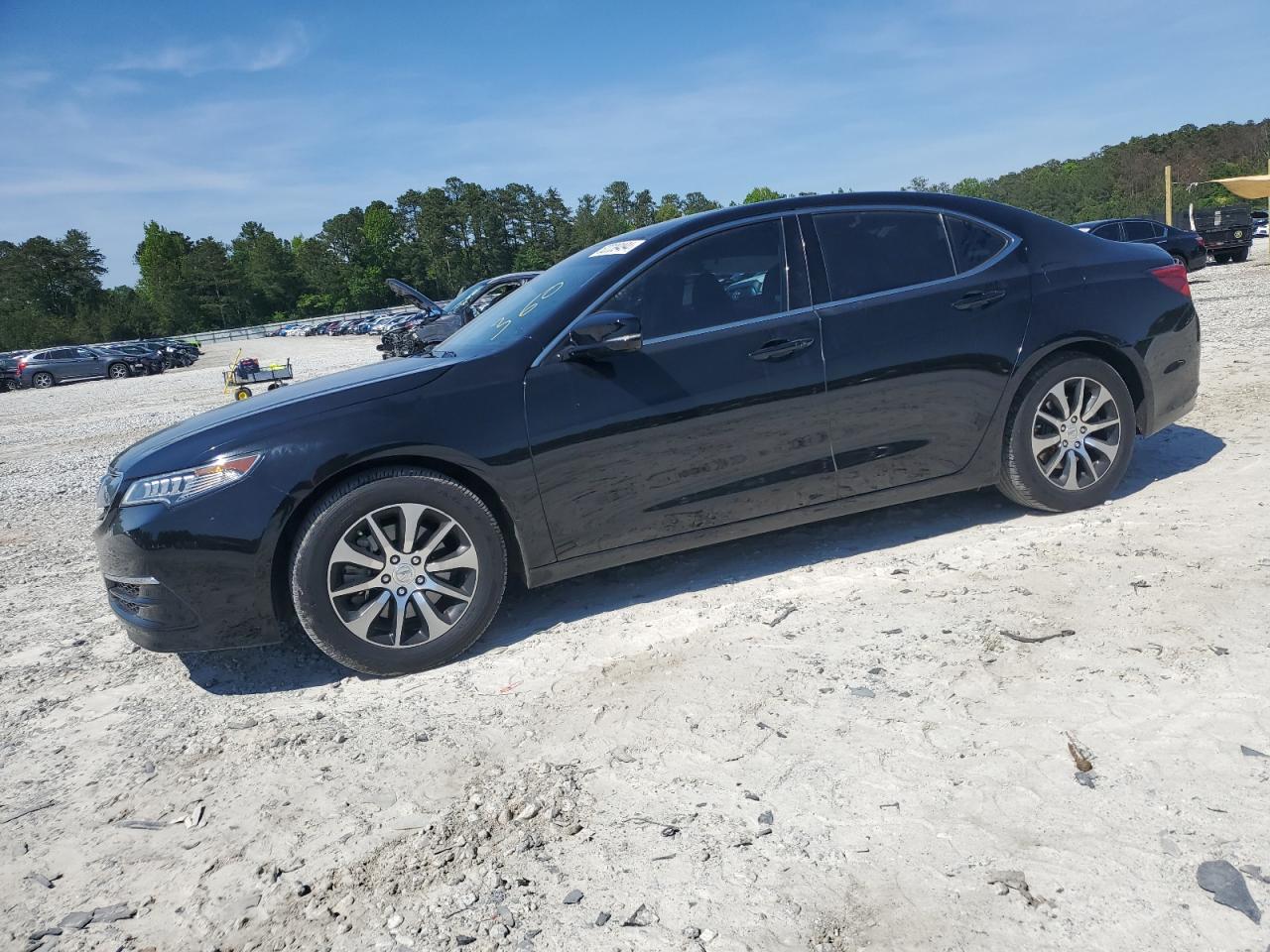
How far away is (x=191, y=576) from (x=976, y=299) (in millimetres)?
3643

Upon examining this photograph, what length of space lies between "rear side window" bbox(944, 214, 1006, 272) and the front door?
88 cm

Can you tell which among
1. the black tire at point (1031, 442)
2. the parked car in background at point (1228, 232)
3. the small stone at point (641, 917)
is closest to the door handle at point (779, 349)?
the black tire at point (1031, 442)

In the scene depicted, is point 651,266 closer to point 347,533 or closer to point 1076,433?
point 347,533

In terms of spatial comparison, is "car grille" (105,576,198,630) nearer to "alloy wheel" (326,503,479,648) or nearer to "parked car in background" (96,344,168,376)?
"alloy wheel" (326,503,479,648)

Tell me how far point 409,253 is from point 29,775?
13808cm

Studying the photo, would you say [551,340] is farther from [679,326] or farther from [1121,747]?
[1121,747]

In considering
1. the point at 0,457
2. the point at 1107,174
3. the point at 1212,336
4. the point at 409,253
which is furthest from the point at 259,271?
the point at 1212,336

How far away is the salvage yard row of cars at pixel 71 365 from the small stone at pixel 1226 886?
4272 centimetres

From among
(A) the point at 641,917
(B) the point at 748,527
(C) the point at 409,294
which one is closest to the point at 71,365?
(C) the point at 409,294

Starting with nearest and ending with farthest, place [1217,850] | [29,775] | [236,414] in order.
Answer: [1217,850] → [29,775] → [236,414]

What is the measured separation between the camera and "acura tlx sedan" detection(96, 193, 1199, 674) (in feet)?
11.2

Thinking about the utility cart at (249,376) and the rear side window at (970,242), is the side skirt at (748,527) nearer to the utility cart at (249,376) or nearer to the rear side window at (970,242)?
the rear side window at (970,242)

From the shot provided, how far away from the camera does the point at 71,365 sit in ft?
123

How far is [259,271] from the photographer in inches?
4825
